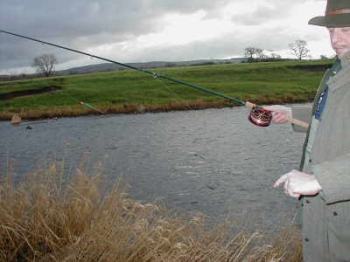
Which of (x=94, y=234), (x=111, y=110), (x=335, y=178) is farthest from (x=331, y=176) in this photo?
(x=111, y=110)

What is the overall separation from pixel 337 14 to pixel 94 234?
3.54 m

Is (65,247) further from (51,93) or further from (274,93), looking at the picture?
(51,93)

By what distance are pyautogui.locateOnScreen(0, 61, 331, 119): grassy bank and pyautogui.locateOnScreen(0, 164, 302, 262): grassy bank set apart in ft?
95.1

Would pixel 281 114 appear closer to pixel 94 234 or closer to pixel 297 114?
pixel 297 114

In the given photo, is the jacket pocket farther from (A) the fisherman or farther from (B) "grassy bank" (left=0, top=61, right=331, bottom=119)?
(B) "grassy bank" (left=0, top=61, right=331, bottom=119)

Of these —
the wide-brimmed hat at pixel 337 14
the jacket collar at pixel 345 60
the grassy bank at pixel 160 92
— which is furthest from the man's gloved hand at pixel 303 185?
the grassy bank at pixel 160 92

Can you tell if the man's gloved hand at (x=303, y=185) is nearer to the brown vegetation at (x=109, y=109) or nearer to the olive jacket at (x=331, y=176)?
the olive jacket at (x=331, y=176)

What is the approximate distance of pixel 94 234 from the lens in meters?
5.04

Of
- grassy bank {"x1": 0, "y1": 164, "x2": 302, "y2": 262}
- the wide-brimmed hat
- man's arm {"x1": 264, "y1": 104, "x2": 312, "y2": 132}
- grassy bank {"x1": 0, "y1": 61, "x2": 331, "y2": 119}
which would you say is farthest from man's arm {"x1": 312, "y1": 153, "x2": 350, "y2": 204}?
grassy bank {"x1": 0, "y1": 61, "x2": 331, "y2": 119}

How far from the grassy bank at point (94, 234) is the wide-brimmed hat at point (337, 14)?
122 inches

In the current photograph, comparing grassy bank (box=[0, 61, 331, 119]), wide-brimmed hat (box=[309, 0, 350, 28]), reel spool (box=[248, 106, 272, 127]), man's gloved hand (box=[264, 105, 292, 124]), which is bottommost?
grassy bank (box=[0, 61, 331, 119])

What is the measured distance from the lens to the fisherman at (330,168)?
7.01 feet

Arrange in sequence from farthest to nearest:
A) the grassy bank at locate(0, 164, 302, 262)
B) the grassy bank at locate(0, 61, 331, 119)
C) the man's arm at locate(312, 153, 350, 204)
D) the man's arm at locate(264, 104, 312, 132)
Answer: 1. the grassy bank at locate(0, 61, 331, 119)
2. the grassy bank at locate(0, 164, 302, 262)
3. the man's arm at locate(264, 104, 312, 132)
4. the man's arm at locate(312, 153, 350, 204)

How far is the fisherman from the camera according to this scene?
214 cm
